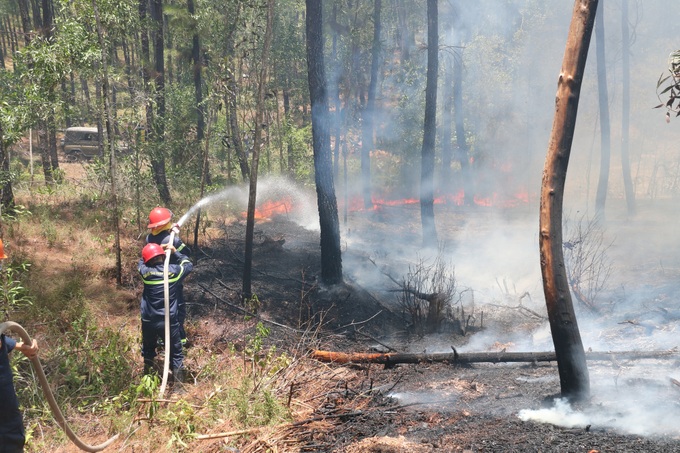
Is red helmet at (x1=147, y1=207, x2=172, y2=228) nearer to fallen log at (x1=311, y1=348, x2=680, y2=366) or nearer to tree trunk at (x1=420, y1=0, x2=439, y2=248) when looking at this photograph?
fallen log at (x1=311, y1=348, x2=680, y2=366)

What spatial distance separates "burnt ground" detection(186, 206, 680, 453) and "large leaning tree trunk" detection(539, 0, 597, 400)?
441mm

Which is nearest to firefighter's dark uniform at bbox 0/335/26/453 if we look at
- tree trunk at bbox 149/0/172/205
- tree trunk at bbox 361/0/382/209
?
tree trunk at bbox 149/0/172/205

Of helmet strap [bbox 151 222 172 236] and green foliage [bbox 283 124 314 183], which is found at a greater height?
green foliage [bbox 283 124 314 183]

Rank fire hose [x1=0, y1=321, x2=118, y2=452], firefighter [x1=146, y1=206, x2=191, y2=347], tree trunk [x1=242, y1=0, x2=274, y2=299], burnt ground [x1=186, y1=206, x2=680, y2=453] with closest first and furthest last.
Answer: fire hose [x1=0, y1=321, x2=118, y2=452] → burnt ground [x1=186, y1=206, x2=680, y2=453] → firefighter [x1=146, y1=206, x2=191, y2=347] → tree trunk [x1=242, y1=0, x2=274, y2=299]

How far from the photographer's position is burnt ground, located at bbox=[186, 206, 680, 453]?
491cm

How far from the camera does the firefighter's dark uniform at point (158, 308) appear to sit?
6.82 metres

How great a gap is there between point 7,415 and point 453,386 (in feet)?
15.7

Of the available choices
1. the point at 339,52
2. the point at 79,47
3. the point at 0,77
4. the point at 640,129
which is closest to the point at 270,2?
the point at 79,47

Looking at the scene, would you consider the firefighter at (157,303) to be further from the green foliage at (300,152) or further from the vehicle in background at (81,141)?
the vehicle in background at (81,141)

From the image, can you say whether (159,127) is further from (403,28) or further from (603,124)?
(403,28)

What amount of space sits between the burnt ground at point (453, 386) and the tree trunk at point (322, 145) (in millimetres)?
645

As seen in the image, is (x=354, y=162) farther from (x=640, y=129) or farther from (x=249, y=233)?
(x=249, y=233)

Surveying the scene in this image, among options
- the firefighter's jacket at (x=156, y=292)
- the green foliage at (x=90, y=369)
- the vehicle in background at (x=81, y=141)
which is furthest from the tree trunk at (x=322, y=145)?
the vehicle in background at (x=81, y=141)

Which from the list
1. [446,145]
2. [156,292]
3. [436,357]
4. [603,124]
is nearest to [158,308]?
[156,292]
